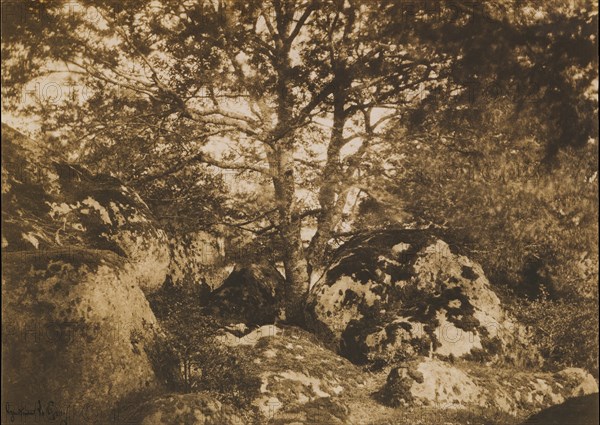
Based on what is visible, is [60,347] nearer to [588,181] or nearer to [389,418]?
[389,418]

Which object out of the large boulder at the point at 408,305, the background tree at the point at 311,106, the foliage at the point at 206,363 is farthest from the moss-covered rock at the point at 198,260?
the large boulder at the point at 408,305

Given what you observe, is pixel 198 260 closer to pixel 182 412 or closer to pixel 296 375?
pixel 296 375

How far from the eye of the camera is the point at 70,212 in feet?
24.6

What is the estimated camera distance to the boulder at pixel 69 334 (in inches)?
221

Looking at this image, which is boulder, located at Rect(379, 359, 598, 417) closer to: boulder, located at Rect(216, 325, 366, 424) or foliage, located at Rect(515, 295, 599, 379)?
foliage, located at Rect(515, 295, 599, 379)

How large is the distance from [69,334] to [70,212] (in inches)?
88.0

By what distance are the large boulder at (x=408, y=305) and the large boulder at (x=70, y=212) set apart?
2.82 meters

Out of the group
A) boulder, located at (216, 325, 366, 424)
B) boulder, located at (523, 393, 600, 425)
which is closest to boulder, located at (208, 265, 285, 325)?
boulder, located at (216, 325, 366, 424)

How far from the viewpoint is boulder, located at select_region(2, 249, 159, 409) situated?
562 centimetres

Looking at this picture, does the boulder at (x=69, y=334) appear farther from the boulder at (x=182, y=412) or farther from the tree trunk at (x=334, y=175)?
the tree trunk at (x=334, y=175)

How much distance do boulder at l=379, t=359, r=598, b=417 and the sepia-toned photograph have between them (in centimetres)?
3

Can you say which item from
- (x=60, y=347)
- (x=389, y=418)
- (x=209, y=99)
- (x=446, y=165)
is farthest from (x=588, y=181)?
(x=60, y=347)

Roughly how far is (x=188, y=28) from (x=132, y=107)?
1.48 meters

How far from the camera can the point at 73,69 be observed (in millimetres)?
8000
